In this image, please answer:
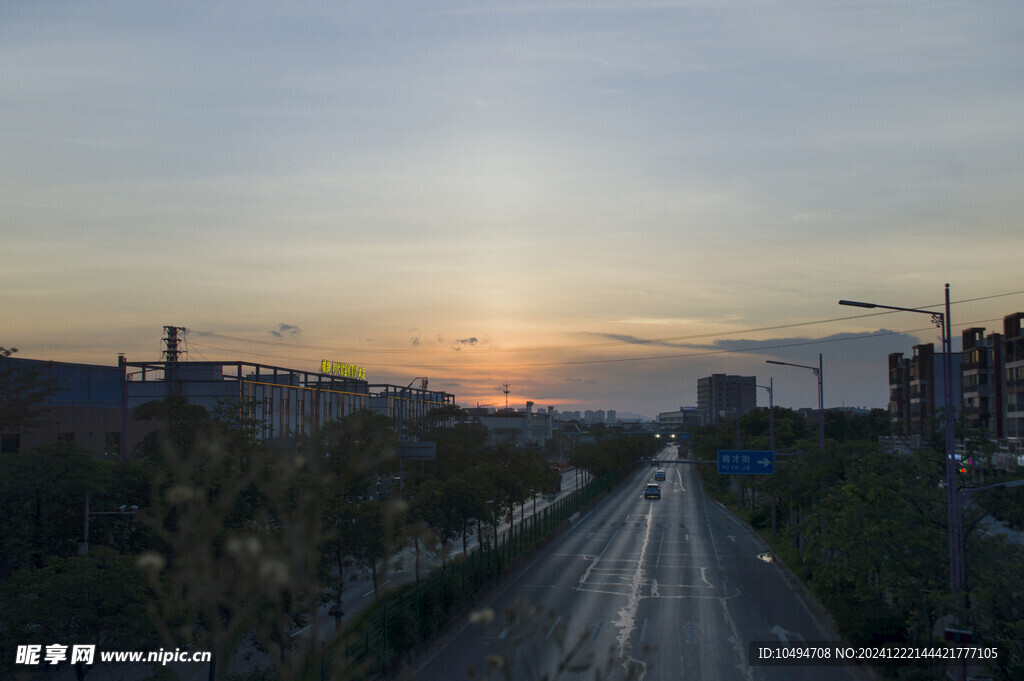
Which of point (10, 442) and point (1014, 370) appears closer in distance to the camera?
point (10, 442)

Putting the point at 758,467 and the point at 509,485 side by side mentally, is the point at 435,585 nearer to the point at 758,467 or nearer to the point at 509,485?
the point at 509,485

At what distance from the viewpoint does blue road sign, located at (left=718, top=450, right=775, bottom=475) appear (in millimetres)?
47875

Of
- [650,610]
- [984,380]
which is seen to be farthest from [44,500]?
[984,380]

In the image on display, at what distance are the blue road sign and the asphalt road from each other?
191 inches

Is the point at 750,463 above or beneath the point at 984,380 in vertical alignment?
beneath

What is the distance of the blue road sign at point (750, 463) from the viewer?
4788 cm

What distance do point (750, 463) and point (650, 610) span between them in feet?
66.3

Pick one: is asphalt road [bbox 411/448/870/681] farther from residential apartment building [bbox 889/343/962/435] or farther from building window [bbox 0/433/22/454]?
residential apartment building [bbox 889/343/962/435]

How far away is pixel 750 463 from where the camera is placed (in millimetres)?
48500

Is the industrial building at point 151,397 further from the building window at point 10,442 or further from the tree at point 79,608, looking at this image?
the tree at point 79,608

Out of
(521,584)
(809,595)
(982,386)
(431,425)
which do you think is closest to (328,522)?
(521,584)

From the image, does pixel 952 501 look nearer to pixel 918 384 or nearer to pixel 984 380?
pixel 984 380

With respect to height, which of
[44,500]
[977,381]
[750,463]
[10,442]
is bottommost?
[750,463]

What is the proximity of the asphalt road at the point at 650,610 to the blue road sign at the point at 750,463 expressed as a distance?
486 cm
